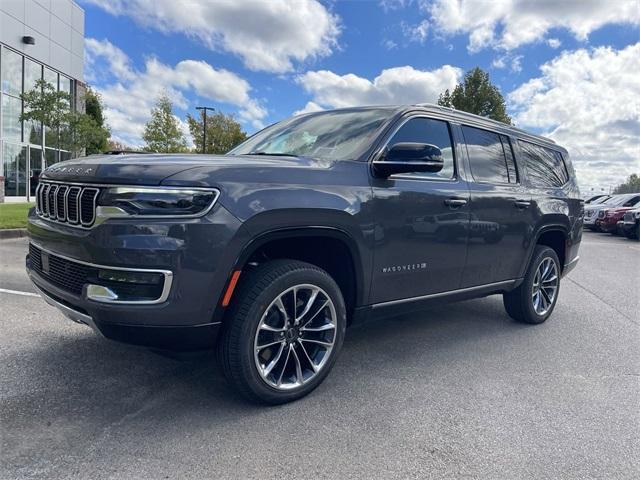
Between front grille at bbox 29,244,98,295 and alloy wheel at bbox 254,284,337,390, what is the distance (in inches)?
37.8

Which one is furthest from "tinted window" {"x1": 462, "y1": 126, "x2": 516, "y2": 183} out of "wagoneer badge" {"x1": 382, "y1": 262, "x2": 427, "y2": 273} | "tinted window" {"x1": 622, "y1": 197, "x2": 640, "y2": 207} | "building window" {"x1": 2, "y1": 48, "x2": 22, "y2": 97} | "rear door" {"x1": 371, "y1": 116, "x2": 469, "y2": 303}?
"building window" {"x1": 2, "y1": 48, "x2": 22, "y2": 97}

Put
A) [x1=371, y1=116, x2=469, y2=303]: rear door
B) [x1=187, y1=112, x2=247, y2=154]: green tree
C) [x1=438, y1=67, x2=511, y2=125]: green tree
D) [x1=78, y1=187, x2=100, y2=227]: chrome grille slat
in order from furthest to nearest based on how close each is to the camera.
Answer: [x1=187, y1=112, x2=247, y2=154]: green tree < [x1=438, y1=67, x2=511, y2=125]: green tree < [x1=371, y1=116, x2=469, y2=303]: rear door < [x1=78, y1=187, x2=100, y2=227]: chrome grille slat

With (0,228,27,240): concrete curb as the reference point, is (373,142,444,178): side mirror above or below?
above

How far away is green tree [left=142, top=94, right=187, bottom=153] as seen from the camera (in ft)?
92.9

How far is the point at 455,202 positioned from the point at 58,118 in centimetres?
2029

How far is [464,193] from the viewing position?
3875 millimetres

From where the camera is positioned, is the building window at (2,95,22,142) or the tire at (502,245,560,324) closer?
the tire at (502,245,560,324)

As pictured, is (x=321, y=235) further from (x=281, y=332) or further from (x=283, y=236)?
(x=281, y=332)

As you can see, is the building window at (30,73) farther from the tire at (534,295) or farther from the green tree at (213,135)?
the tire at (534,295)

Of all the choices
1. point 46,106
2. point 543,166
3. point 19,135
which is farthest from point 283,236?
point 19,135

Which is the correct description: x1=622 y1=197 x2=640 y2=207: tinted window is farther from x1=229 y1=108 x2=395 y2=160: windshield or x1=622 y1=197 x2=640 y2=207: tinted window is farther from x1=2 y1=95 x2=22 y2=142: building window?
x1=2 y1=95 x2=22 y2=142: building window

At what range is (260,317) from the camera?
275 centimetres

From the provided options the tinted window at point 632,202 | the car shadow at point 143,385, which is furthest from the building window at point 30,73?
the tinted window at point 632,202

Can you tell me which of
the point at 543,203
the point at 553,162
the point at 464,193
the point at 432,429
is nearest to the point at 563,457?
the point at 432,429
